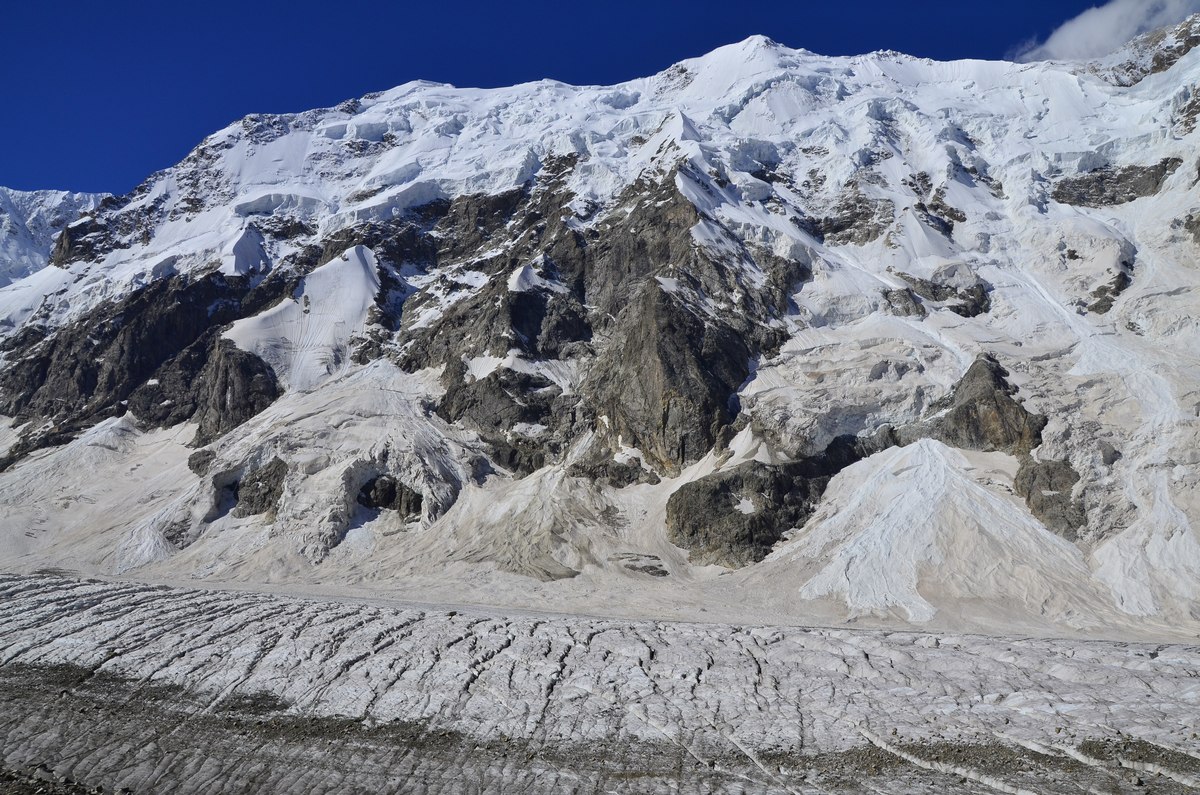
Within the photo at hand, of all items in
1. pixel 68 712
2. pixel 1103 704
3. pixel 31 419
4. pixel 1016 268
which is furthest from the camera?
pixel 31 419

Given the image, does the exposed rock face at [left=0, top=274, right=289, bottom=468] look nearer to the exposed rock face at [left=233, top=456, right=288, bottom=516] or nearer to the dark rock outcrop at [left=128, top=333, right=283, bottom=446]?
the dark rock outcrop at [left=128, top=333, right=283, bottom=446]

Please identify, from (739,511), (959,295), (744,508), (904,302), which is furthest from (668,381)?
(959,295)

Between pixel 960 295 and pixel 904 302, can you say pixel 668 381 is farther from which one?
pixel 960 295

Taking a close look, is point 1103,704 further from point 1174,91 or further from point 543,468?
point 1174,91

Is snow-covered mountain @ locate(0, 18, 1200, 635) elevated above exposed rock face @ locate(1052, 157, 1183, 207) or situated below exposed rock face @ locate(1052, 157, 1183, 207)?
below

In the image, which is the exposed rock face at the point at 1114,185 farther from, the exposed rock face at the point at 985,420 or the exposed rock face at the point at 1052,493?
the exposed rock face at the point at 1052,493

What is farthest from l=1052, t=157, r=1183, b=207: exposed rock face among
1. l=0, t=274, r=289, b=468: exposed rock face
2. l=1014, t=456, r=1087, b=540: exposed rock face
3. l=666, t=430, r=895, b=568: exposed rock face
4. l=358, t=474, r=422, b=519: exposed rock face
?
l=0, t=274, r=289, b=468: exposed rock face

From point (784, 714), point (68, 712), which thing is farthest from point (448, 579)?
point (784, 714)
